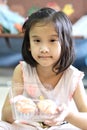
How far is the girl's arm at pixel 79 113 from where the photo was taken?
895 millimetres

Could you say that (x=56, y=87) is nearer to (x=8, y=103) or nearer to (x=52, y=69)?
(x=52, y=69)

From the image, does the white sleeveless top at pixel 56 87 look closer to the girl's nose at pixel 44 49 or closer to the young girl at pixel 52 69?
the young girl at pixel 52 69

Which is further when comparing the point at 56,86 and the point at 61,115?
the point at 56,86

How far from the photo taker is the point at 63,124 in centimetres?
103

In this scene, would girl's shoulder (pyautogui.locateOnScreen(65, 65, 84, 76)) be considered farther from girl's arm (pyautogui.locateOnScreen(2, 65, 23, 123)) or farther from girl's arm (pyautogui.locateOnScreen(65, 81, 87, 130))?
girl's arm (pyautogui.locateOnScreen(2, 65, 23, 123))

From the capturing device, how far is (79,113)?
94 centimetres

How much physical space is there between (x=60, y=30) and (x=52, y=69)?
0.49 ft

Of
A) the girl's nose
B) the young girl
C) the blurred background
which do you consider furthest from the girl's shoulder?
the blurred background

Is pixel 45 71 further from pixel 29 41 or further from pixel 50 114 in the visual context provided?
pixel 50 114

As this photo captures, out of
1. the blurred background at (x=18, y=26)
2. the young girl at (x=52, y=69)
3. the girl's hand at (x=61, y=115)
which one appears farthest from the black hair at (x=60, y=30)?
the blurred background at (x=18, y=26)

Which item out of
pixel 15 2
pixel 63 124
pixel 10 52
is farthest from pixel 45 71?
pixel 15 2

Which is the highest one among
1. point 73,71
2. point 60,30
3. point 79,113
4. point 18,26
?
point 18,26

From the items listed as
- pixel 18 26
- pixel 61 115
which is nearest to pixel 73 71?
pixel 61 115

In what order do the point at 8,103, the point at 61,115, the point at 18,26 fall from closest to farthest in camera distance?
1. the point at 61,115
2. the point at 8,103
3. the point at 18,26
